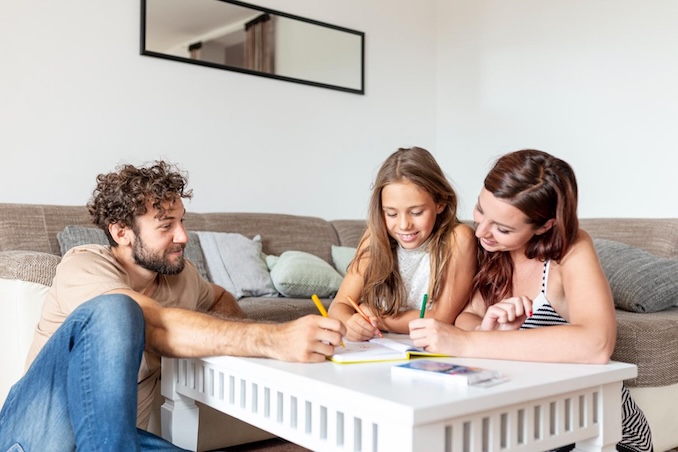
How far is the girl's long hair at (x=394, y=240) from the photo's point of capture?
1736mm

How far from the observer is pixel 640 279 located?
2633mm

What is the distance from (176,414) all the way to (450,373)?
0.71 meters

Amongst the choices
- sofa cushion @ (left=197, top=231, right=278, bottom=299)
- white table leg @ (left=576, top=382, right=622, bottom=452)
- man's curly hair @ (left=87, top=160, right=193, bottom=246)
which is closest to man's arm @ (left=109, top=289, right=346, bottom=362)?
man's curly hair @ (left=87, top=160, right=193, bottom=246)

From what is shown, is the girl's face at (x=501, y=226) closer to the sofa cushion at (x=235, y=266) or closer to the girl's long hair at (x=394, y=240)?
the girl's long hair at (x=394, y=240)

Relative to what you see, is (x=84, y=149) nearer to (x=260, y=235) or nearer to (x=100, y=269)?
(x=260, y=235)

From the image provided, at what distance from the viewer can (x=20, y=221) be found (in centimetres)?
258

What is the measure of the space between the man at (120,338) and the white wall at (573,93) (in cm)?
273

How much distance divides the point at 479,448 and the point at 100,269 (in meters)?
0.90

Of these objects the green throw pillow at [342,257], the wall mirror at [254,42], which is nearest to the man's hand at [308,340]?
the green throw pillow at [342,257]

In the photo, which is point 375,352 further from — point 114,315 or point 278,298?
point 278,298

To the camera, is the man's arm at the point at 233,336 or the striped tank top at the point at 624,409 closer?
the man's arm at the point at 233,336

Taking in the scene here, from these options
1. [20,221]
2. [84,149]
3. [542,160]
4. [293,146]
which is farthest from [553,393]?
[293,146]

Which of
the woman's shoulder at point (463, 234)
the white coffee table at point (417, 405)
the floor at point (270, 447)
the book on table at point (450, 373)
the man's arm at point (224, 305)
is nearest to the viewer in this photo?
the white coffee table at point (417, 405)

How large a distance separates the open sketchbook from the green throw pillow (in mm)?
1874
